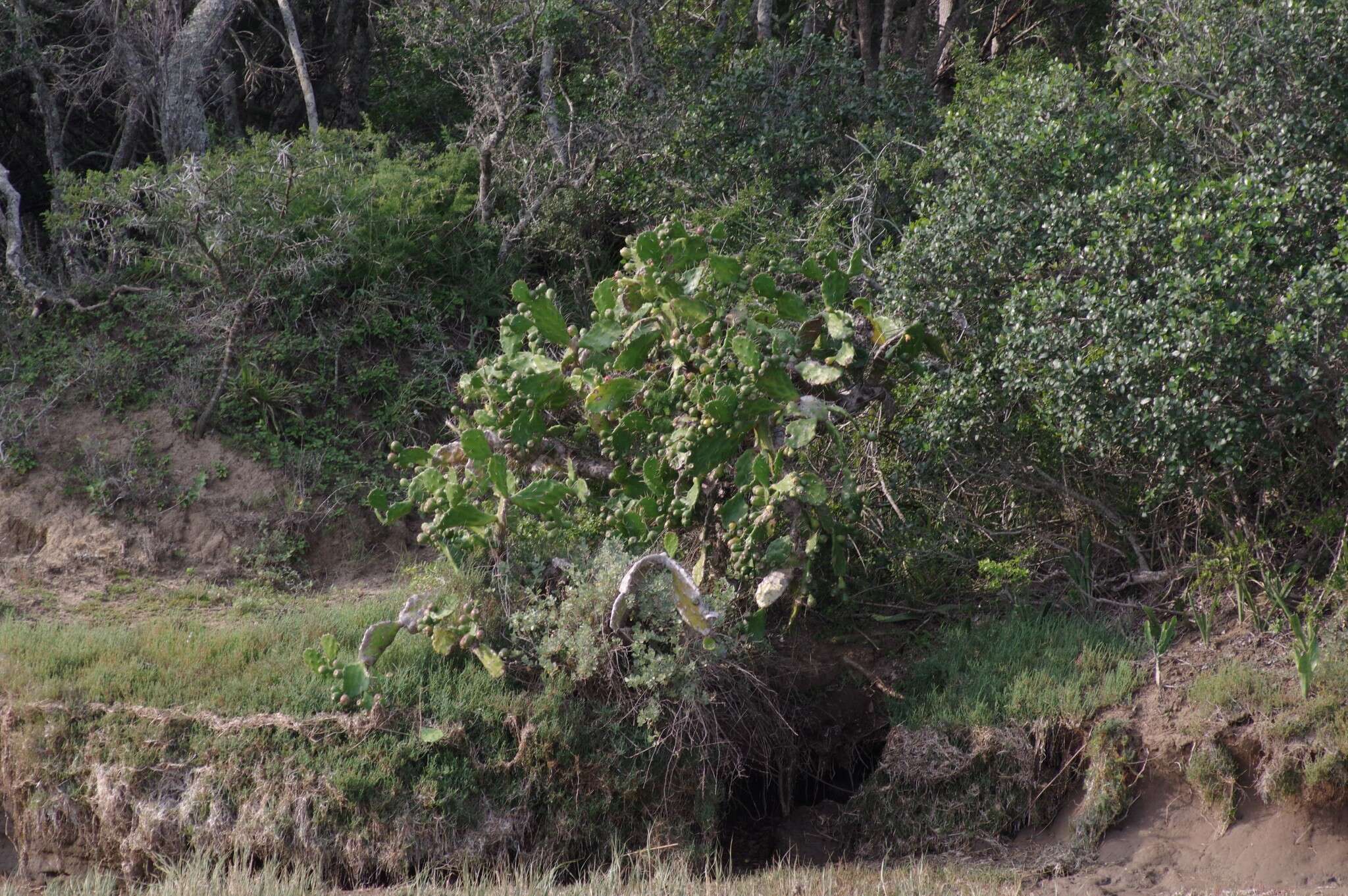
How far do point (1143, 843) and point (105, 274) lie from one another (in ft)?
25.7

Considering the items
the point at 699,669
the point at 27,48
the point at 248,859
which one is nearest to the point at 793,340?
the point at 699,669

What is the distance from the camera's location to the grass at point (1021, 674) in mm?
5734

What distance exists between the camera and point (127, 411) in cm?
828

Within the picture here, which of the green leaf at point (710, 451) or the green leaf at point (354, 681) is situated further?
the green leaf at point (710, 451)

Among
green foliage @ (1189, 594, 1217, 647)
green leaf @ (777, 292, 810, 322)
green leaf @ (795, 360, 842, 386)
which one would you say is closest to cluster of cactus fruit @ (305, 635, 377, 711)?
green leaf @ (795, 360, 842, 386)

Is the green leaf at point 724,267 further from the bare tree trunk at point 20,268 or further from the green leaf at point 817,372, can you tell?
the bare tree trunk at point 20,268

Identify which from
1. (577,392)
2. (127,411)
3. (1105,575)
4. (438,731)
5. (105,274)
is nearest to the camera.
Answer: (438,731)

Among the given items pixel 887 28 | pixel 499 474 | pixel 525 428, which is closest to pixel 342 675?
pixel 499 474

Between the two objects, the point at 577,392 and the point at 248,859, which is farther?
the point at 577,392

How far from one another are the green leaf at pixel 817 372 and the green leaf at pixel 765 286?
14.5 inches

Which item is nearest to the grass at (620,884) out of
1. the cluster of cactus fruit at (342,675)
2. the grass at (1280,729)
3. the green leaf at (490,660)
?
the cluster of cactus fruit at (342,675)

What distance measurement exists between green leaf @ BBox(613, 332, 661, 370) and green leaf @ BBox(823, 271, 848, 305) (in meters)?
0.85

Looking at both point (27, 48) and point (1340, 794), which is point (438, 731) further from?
point (27, 48)

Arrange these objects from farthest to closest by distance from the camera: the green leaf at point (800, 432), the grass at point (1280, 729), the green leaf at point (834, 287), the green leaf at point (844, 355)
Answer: the green leaf at point (834, 287) → the green leaf at point (844, 355) → the green leaf at point (800, 432) → the grass at point (1280, 729)
